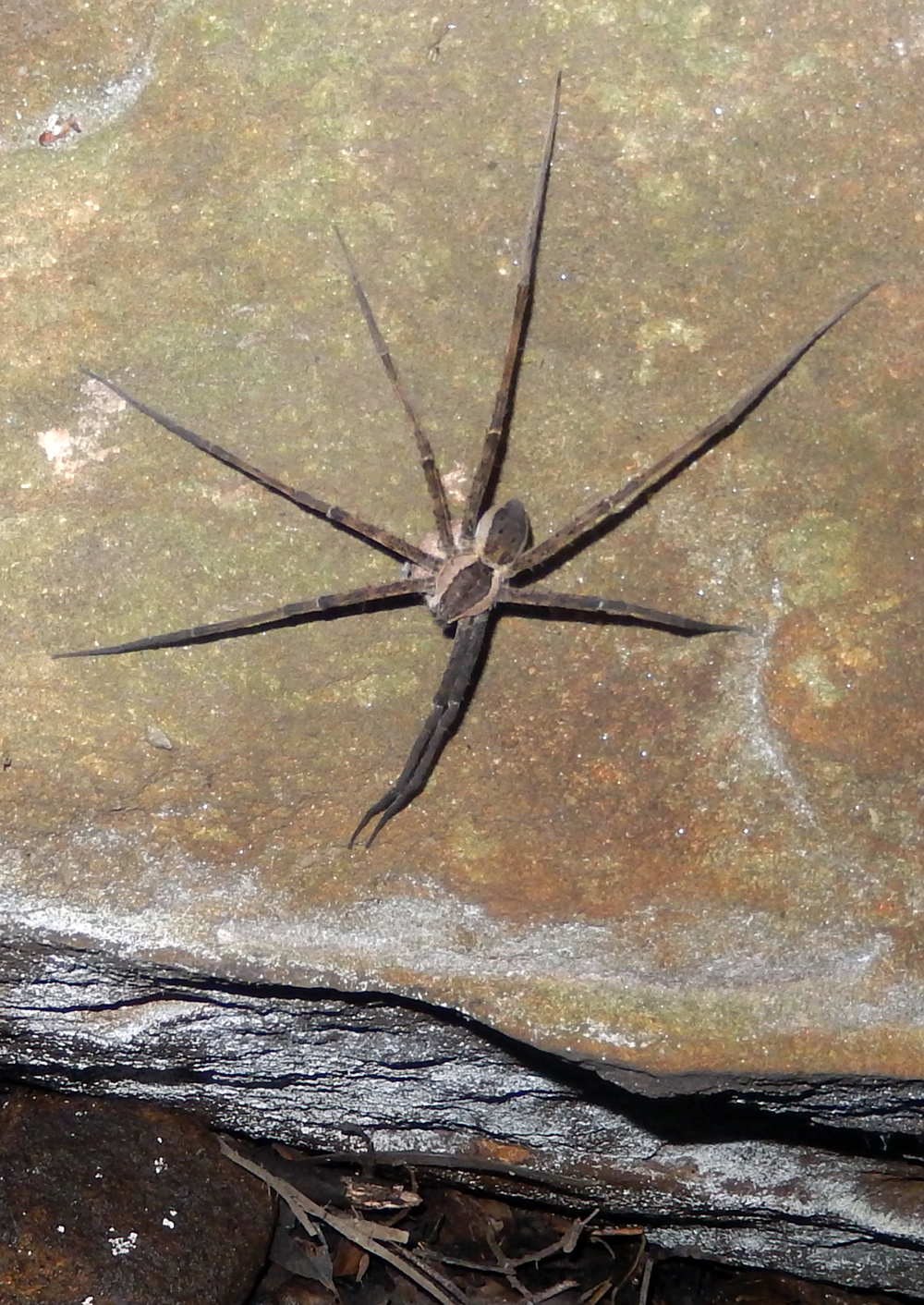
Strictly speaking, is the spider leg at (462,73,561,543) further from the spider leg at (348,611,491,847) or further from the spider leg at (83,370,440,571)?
the spider leg at (348,611,491,847)

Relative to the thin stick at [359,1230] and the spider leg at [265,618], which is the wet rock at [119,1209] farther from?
the spider leg at [265,618]

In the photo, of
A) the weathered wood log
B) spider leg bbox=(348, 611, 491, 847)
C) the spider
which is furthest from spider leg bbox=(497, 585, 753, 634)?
the weathered wood log

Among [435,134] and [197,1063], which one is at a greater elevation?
[435,134]

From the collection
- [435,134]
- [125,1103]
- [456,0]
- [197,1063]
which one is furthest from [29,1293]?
[456,0]

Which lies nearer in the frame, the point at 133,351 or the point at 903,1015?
the point at 903,1015

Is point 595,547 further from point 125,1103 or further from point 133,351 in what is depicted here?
point 125,1103

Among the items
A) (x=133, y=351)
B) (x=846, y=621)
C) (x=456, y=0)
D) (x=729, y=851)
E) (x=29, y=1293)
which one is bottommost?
(x=29, y=1293)

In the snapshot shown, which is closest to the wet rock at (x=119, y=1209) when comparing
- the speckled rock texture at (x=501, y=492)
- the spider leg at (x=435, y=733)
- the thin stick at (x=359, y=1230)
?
the thin stick at (x=359, y=1230)
